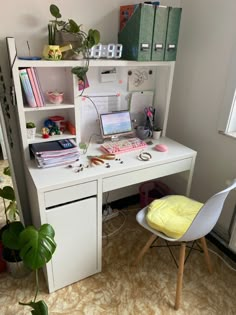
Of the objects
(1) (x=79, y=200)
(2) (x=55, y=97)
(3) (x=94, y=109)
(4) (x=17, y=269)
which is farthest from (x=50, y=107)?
(4) (x=17, y=269)

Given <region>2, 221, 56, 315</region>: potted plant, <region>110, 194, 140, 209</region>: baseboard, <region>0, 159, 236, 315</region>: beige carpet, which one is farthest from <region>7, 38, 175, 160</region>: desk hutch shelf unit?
<region>0, 159, 236, 315</region>: beige carpet

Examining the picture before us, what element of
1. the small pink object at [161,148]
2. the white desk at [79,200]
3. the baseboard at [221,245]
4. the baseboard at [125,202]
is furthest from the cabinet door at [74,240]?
the baseboard at [221,245]

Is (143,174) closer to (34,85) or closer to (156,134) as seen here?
(156,134)

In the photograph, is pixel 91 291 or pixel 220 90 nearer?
pixel 91 291

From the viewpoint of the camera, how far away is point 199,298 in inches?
60.2

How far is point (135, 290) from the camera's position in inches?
61.5

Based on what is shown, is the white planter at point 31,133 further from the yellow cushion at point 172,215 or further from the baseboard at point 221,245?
the baseboard at point 221,245

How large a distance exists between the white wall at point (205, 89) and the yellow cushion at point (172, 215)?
1.27 ft

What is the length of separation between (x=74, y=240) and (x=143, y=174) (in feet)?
1.83

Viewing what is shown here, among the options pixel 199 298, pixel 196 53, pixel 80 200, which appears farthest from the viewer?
pixel 196 53

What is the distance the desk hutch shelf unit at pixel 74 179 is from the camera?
4.27 feet

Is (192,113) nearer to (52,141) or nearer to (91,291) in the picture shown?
(52,141)

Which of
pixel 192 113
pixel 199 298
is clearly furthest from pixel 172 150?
pixel 199 298

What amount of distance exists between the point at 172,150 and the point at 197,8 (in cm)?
99
